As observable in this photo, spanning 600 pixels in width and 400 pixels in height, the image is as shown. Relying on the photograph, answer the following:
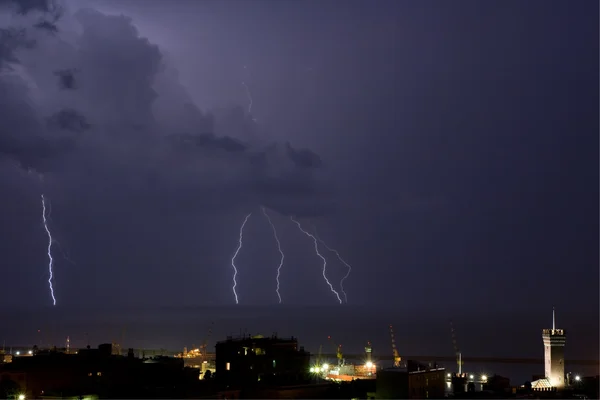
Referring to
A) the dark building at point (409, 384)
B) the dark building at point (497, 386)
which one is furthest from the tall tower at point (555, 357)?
the dark building at point (409, 384)

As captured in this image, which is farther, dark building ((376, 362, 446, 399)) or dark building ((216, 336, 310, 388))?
dark building ((216, 336, 310, 388))

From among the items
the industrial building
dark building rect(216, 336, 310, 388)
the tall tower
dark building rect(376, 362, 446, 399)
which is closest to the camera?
dark building rect(376, 362, 446, 399)

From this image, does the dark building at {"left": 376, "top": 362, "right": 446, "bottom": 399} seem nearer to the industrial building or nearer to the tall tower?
the industrial building

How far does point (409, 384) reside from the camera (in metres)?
26.0

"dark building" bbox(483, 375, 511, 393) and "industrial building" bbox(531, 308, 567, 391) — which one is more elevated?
"industrial building" bbox(531, 308, 567, 391)

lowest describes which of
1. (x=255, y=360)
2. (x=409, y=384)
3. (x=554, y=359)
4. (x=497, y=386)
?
(x=497, y=386)

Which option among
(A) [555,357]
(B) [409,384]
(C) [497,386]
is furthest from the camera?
(A) [555,357]

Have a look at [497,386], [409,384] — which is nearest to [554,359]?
[497,386]

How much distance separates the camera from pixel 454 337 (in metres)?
116

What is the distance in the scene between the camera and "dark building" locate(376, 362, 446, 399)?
26047 millimetres

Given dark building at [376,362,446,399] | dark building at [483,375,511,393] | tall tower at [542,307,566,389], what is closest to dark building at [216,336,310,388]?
dark building at [376,362,446,399]

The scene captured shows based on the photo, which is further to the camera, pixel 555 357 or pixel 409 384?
pixel 555 357

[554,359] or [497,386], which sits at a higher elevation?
[554,359]

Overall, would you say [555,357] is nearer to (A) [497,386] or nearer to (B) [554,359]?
(B) [554,359]
